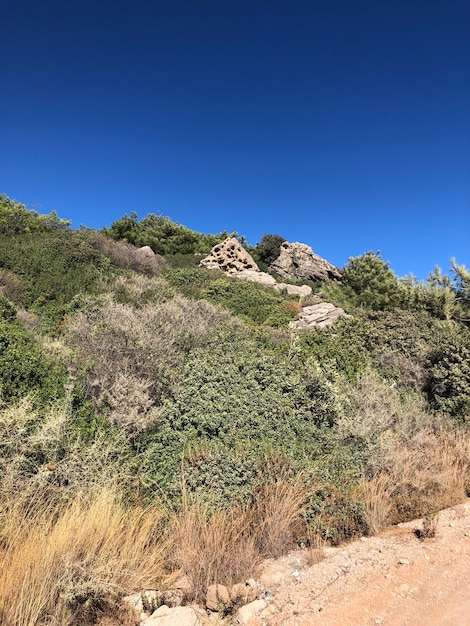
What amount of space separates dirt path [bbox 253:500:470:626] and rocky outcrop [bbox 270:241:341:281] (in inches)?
1016

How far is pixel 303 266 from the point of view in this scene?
96.4 ft

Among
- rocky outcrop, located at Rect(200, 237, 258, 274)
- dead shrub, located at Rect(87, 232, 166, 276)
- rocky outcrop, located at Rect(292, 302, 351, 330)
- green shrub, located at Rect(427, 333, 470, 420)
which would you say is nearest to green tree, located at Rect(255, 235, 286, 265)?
rocky outcrop, located at Rect(200, 237, 258, 274)

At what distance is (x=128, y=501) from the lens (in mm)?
3676

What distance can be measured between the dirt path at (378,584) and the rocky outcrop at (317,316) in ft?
32.5

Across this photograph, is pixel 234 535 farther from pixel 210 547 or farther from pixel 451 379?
pixel 451 379

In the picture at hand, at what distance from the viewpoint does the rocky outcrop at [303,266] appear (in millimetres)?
28984

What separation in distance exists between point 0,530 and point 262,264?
30.5m

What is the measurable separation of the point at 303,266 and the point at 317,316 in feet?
49.2

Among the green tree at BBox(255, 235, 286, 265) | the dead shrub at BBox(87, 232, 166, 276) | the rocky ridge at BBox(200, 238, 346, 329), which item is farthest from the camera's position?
the green tree at BBox(255, 235, 286, 265)

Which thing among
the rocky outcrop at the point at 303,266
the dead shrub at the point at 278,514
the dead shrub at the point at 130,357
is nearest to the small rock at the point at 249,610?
the dead shrub at the point at 278,514

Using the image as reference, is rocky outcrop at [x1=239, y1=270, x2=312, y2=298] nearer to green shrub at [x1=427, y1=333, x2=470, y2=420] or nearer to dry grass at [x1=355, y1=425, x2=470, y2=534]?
green shrub at [x1=427, y1=333, x2=470, y2=420]

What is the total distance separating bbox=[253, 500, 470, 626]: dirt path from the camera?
8.64 feet

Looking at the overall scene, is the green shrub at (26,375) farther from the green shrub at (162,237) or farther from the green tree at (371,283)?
the green shrub at (162,237)

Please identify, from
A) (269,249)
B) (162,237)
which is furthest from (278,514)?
(269,249)
